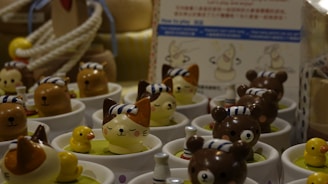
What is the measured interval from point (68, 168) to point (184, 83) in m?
0.32

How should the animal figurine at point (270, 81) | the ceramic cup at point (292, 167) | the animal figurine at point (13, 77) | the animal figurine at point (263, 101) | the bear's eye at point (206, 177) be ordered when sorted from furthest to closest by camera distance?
1. the animal figurine at point (13, 77)
2. the animal figurine at point (270, 81)
3. the animal figurine at point (263, 101)
4. the ceramic cup at point (292, 167)
5. the bear's eye at point (206, 177)

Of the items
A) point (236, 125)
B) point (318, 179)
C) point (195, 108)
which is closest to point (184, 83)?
point (195, 108)

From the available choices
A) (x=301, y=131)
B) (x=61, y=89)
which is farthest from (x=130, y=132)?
(x=301, y=131)

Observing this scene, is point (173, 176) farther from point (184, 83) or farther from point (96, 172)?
point (184, 83)

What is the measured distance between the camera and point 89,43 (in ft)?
3.80

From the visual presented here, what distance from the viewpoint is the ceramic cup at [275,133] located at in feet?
2.57

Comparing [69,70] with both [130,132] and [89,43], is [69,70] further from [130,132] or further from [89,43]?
[130,132]

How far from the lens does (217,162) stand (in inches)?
21.7

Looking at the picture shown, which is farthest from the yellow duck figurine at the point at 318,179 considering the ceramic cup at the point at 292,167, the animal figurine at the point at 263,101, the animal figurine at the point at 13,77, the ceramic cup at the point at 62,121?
the animal figurine at the point at 13,77

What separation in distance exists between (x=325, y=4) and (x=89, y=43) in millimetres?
506

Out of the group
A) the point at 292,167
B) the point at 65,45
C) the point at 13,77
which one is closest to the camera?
the point at 292,167

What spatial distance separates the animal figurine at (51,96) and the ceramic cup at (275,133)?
19 centimetres

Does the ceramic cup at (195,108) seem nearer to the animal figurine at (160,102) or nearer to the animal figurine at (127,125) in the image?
the animal figurine at (160,102)

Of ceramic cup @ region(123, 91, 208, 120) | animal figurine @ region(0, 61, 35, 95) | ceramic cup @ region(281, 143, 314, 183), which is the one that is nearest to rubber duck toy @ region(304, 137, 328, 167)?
ceramic cup @ region(281, 143, 314, 183)
